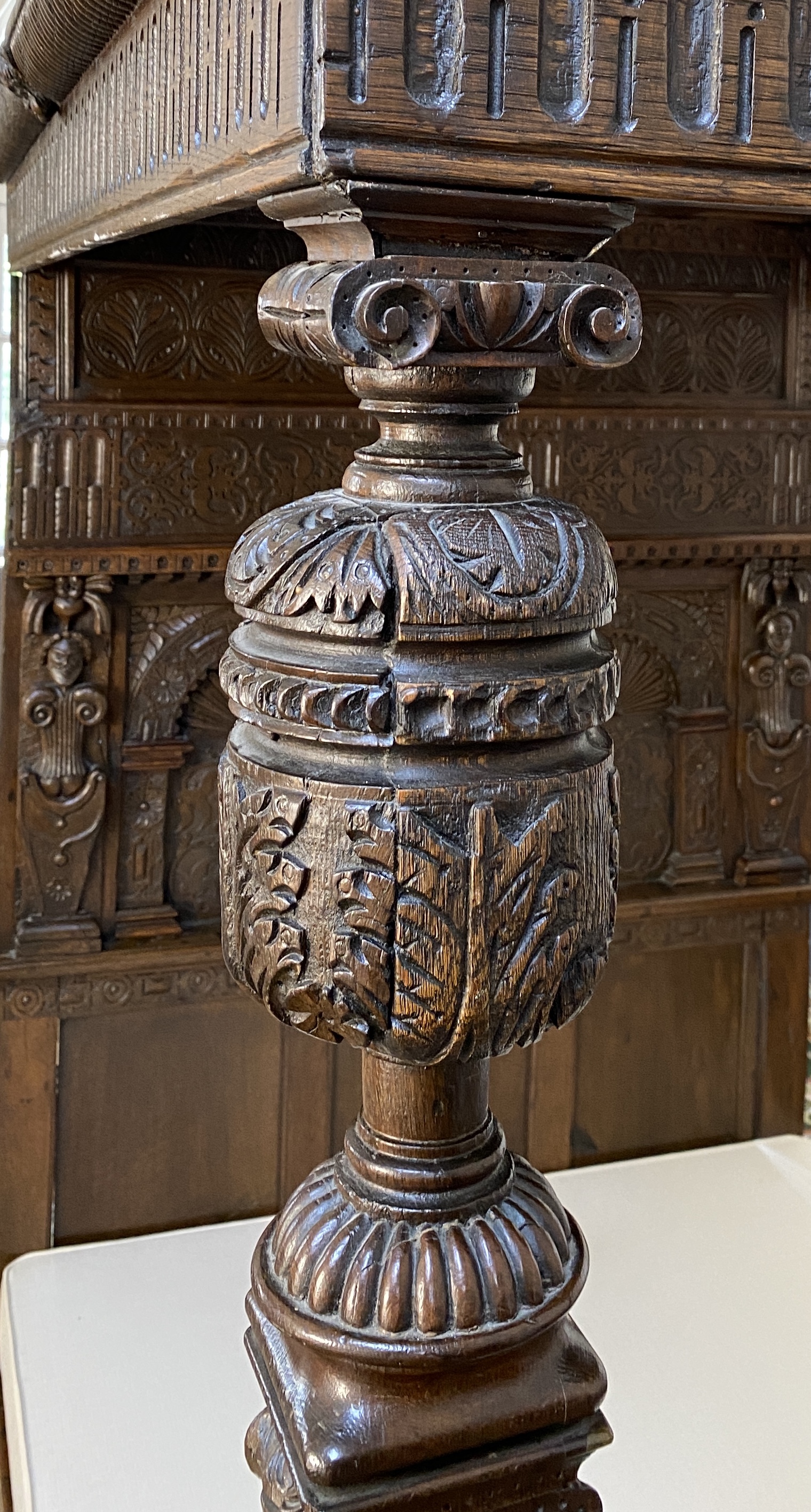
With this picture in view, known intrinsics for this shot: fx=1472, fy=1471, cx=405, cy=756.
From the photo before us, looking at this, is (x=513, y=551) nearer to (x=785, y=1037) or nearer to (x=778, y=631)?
(x=778, y=631)

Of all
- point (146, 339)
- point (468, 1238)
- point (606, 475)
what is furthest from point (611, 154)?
point (606, 475)

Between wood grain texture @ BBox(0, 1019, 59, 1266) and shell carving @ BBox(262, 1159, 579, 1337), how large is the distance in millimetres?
1022

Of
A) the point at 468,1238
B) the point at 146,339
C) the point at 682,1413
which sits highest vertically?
the point at 146,339

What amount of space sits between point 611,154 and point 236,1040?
1.38m

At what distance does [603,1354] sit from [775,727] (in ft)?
2.66

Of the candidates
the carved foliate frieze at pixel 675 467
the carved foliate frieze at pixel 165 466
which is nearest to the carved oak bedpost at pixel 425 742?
the carved foliate frieze at pixel 165 466

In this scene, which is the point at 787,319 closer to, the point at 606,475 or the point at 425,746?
the point at 606,475

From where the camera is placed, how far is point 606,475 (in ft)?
5.85

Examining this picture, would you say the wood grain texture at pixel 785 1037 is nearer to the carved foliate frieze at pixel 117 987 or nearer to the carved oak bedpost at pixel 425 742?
the carved foliate frieze at pixel 117 987

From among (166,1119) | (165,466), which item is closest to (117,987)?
(166,1119)

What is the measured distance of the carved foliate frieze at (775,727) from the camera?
1900 millimetres

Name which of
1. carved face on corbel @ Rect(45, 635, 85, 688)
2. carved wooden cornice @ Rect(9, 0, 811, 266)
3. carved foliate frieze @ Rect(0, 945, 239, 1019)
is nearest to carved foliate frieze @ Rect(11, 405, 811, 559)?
carved face on corbel @ Rect(45, 635, 85, 688)

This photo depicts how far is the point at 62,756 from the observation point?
1.65m

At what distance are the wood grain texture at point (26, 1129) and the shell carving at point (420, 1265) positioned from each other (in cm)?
102
